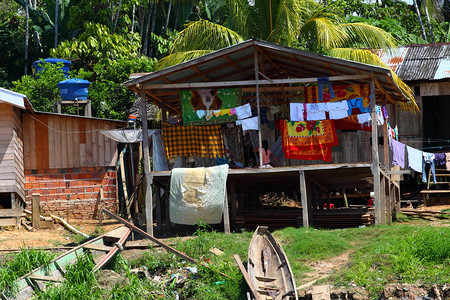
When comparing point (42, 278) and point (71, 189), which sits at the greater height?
point (71, 189)

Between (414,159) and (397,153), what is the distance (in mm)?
1154

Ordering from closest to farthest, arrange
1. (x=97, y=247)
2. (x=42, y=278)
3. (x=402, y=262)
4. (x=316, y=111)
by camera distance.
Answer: (x=42, y=278), (x=402, y=262), (x=97, y=247), (x=316, y=111)

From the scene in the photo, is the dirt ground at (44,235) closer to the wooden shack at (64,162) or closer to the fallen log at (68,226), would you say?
the fallen log at (68,226)

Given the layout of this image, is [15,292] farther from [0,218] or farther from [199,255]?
[0,218]

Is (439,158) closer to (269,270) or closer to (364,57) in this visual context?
(364,57)

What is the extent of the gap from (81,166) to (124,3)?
9159 millimetres

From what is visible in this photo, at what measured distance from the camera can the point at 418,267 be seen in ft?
40.5

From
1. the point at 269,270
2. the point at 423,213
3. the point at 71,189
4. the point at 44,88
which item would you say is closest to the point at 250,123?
the point at 269,270

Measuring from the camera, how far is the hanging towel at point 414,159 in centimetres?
1931

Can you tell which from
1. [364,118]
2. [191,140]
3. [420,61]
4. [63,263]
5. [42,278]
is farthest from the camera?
[420,61]

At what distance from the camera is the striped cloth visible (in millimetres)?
17203

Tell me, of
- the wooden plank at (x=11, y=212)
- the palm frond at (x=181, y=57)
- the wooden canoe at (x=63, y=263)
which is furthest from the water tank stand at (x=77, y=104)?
the wooden canoe at (x=63, y=263)

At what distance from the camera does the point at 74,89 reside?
20094 mm

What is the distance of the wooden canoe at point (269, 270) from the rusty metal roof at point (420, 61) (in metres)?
9.65
